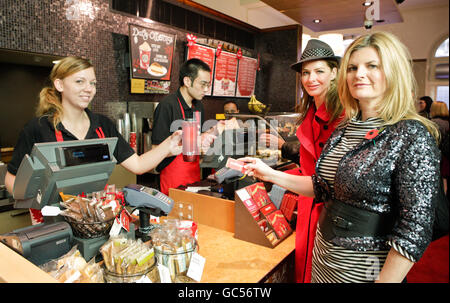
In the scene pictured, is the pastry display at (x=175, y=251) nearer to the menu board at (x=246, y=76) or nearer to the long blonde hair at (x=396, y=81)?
the long blonde hair at (x=396, y=81)

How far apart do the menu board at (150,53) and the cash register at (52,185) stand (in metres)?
2.35

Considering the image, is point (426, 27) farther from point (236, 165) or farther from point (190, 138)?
point (190, 138)

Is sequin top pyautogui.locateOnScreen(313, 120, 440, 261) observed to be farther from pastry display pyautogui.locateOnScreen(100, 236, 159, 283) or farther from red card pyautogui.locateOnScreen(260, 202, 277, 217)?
pastry display pyautogui.locateOnScreen(100, 236, 159, 283)

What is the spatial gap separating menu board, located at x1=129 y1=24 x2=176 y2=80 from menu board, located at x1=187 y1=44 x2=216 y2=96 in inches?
17.9

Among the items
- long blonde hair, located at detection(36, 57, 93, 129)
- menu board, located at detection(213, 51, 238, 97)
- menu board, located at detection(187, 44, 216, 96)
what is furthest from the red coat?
menu board, located at detection(213, 51, 238, 97)

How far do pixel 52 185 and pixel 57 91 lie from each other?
919 millimetres

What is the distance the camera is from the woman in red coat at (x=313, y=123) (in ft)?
5.41

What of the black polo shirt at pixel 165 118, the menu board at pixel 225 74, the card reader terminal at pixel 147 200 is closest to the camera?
the card reader terminal at pixel 147 200

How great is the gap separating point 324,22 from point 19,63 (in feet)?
12.0

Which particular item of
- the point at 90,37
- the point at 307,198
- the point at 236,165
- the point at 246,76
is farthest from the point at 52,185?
the point at 246,76

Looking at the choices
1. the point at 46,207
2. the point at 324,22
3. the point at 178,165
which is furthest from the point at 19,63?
the point at 324,22

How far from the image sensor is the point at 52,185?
131 centimetres

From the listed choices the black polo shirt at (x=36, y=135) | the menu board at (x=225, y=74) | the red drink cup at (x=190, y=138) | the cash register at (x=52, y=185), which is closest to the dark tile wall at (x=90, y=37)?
the menu board at (x=225, y=74)

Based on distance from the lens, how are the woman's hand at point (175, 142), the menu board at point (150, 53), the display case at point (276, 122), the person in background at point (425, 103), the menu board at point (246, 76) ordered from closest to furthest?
the person in background at point (425, 103)
the woman's hand at point (175, 142)
the display case at point (276, 122)
the menu board at point (150, 53)
the menu board at point (246, 76)
